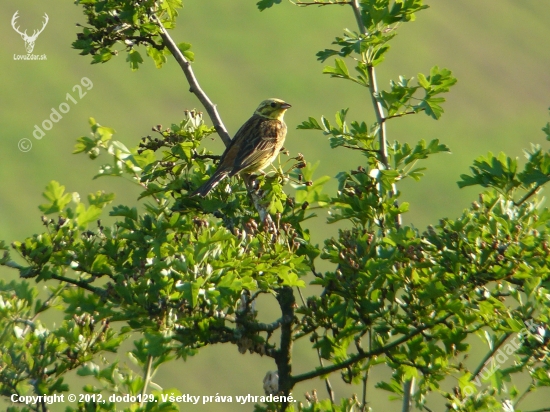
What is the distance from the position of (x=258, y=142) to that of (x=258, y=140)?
0.30 feet

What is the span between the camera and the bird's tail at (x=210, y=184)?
5656 millimetres

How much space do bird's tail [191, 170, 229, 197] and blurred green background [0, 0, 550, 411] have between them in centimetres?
3022

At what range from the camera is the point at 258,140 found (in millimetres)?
8828

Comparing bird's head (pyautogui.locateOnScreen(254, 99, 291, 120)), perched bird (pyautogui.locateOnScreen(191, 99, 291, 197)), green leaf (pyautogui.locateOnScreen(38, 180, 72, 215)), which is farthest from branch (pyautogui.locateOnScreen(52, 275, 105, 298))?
bird's head (pyautogui.locateOnScreen(254, 99, 291, 120))

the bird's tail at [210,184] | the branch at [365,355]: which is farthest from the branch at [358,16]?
the branch at [365,355]

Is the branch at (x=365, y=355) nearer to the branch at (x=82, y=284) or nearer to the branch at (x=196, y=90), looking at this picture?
the branch at (x=82, y=284)

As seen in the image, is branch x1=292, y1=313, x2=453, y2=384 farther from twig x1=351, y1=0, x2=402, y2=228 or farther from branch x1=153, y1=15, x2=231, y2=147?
branch x1=153, y1=15, x2=231, y2=147

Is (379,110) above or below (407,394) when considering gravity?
above

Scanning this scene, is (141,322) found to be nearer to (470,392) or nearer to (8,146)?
(470,392)

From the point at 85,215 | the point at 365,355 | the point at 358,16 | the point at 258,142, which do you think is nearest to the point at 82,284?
the point at 85,215

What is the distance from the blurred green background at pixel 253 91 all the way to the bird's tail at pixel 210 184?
30.2 m

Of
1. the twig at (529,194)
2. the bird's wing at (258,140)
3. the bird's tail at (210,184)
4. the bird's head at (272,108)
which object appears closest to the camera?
the twig at (529,194)

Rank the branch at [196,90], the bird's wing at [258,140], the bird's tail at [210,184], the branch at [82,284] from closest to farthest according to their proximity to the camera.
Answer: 1. the branch at [82,284]
2. the bird's tail at [210,184]
3. the branch at [196,90]
4. the bird's wing at [258,140]

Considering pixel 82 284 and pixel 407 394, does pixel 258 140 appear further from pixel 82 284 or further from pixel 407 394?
pixel 407 394
